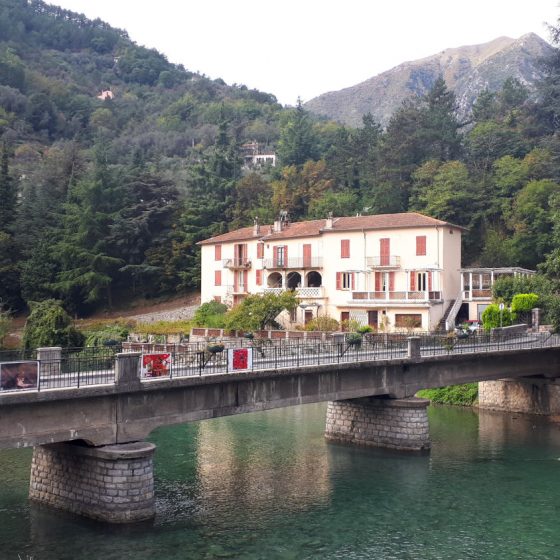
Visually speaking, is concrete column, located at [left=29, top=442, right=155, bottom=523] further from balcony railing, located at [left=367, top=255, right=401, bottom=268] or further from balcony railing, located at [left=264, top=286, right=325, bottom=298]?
balcony railing, located at [left=264, top=286, right=325, bottom=298]

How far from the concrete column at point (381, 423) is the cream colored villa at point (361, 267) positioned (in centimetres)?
2265

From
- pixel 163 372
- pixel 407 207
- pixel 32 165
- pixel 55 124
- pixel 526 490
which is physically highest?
pixel 55 124

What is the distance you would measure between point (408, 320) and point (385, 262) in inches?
224

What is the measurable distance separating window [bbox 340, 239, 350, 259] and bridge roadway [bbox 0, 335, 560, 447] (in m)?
24.3

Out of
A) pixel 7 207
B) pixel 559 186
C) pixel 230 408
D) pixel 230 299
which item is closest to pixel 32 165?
pixel 7 207

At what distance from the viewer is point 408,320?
57.8m

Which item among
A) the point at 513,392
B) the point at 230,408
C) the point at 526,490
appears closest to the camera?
the point at 230,408

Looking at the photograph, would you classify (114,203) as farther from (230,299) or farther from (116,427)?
(116,427)

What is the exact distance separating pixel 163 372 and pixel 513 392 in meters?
27.9

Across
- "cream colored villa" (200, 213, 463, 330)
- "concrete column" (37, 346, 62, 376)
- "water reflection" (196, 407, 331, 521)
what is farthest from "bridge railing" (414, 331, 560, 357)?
"concrete column" (37, 346, 62, 376)

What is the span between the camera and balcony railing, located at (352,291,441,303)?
58.3 m

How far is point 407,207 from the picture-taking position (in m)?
80.9

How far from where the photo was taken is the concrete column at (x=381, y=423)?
34156mm

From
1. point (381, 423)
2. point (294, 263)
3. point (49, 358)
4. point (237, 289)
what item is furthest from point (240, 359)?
point (237, 289)
